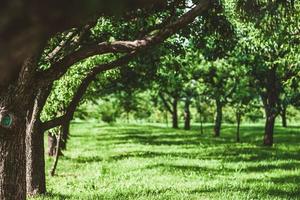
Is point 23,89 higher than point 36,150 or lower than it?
higher

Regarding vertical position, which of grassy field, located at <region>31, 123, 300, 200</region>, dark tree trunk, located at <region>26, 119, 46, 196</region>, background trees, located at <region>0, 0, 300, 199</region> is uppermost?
background trees, located at <region>0, 0, 300, 199</region>

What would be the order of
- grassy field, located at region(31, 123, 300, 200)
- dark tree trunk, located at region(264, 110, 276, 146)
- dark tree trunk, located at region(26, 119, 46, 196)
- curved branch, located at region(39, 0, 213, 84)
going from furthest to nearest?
1. dark tree trunk, located at region(264, 110, 276, 146)
2. grassy field, located at region(31, 123, 300, 200)
3. dark tree trunk, located at region(26, 119, 46, 196)
4. curved branch, located at region(39, 0, 213, 84)

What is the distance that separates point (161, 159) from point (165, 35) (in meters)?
15.6

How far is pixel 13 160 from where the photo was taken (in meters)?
8.28

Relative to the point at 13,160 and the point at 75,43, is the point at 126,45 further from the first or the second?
the point at 75,43

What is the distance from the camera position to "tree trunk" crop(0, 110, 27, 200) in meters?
7.99

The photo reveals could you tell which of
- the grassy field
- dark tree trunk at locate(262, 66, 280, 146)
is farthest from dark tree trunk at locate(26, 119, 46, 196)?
dark tree trunk at locate(262, 66, 280, 146)

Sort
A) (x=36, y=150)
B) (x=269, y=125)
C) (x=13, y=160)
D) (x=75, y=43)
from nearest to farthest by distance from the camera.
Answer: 1. (x=13, y=160)
2. (x=75, y=43)
3. (x=36, y=150)
4. (x=269, y=125)

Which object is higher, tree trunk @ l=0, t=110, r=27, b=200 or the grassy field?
tree trunk @ l=0, t=110, r=27, b=200

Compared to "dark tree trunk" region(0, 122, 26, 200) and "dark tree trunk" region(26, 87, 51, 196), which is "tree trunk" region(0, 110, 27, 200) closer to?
"dark tree trunk" region(0, 122, 26, 200)

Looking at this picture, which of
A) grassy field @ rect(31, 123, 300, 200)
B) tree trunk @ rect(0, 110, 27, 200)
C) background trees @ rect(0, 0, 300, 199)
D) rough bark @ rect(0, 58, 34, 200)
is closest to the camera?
background trees @ rect(0, 0, 300, 199)

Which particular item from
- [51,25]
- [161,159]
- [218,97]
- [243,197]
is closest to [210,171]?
[161,159]

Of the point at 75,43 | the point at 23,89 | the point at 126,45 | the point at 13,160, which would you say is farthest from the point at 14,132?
the point at 75,43

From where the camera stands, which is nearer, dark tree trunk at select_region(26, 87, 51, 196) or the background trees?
the background trees
